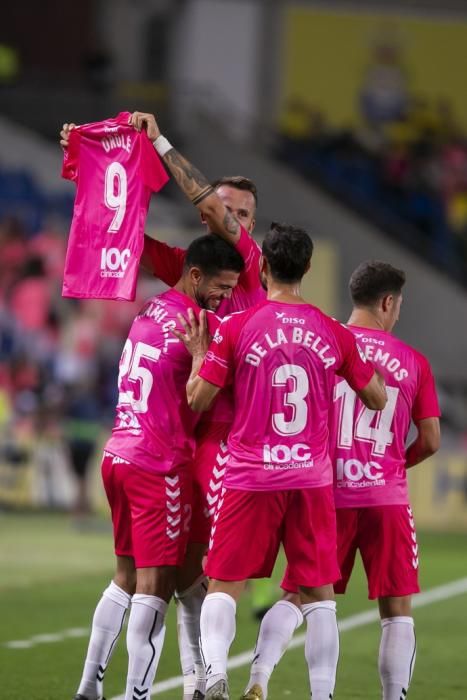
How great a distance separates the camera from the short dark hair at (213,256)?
7.04 metres

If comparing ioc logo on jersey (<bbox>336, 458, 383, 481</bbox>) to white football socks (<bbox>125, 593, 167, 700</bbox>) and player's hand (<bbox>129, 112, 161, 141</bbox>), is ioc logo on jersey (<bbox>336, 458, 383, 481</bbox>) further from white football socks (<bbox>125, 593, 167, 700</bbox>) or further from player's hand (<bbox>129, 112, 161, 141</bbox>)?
player's hand (<bbox>129, 112, 161, 141</bbox>)

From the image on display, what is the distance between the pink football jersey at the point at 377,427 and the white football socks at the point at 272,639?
1.75 ft

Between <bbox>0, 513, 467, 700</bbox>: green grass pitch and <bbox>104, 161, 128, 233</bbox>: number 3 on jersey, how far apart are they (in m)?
2.45

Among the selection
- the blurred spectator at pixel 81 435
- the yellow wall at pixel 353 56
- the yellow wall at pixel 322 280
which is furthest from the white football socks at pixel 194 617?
the yellow wall at pixel 353 56

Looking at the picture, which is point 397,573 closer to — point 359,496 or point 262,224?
point 359,496

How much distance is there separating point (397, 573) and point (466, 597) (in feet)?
19.7

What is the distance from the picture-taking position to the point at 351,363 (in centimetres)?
668

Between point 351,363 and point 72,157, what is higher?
point 72,157

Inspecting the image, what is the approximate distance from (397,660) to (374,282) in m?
1.69

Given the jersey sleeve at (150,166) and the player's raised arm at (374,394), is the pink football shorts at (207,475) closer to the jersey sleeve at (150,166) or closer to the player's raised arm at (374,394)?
the player's raised arm at (374,394)

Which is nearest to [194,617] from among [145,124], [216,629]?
[216,629]

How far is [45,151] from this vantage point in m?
24.2

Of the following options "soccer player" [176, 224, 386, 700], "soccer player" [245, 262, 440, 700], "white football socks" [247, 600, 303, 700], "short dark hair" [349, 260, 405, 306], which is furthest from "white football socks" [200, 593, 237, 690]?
"short dark hair" [349, 260, 405, 306]

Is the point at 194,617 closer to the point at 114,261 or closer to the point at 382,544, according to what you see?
the point at 382,544
